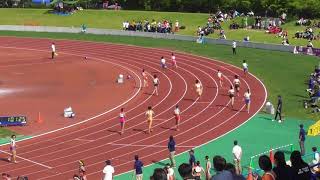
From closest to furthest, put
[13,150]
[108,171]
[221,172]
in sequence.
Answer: [221,172] < [108,171] < [13,150]

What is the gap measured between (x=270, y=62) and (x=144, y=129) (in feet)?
67.3

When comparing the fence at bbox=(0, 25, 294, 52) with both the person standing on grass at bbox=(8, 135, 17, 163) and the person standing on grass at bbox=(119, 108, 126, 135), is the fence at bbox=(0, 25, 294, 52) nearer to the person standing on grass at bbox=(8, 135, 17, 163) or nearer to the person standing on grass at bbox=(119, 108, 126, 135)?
the person standing on grass at bbox=(119, 108, 126, 135)

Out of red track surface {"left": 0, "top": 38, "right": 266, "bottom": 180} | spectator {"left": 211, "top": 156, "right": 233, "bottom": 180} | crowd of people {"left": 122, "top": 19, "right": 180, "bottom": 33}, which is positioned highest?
spectator {"left": 211, "top": 156, "right": 233, "bottom": 180}

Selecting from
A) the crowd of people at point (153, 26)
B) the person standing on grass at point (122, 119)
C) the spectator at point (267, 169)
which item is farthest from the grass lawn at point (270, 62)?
the spectator at point (267, 169)

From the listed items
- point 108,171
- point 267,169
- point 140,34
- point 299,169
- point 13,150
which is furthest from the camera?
point 140,34

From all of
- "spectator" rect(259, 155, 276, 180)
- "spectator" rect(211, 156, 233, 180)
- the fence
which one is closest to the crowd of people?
the fence

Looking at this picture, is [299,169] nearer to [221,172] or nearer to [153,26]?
[221,172]

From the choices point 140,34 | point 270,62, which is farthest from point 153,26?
point 270,62

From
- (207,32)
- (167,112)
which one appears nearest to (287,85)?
(167,112)

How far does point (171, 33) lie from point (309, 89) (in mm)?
30506

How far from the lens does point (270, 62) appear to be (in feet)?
147

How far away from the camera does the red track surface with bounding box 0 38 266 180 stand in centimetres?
2206

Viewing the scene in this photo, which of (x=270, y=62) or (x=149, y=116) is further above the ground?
(x=270, y=62)

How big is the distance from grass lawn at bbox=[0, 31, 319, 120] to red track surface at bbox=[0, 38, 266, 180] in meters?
1.36
